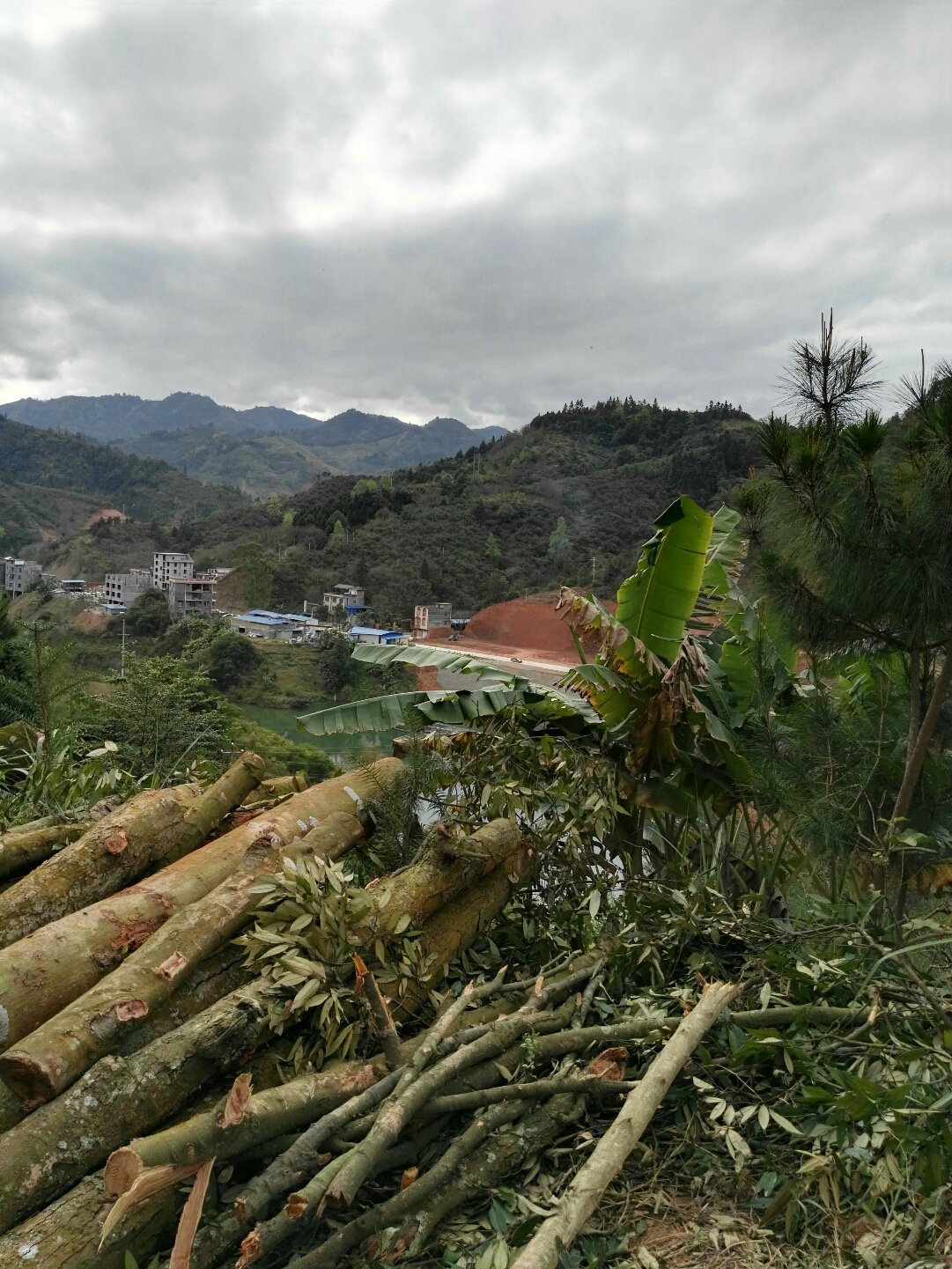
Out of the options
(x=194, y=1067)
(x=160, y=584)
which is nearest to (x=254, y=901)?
(x=194, y=1067)

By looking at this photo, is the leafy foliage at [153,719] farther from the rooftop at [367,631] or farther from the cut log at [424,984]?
the rooftop at [367,631]

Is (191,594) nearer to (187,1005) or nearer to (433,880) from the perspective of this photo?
(433,880)

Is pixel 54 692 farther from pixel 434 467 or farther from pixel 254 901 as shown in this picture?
pixel 434 467

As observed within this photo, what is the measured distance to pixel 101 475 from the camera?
347 feet

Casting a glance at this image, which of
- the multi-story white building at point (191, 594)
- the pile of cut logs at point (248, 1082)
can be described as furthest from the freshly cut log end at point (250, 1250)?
the multi-story white building at point (191, 594)

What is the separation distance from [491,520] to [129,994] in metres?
48.7

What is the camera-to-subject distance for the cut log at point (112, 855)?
231cm

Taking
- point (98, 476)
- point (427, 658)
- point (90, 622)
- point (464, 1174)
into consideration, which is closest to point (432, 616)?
point (90, 622)

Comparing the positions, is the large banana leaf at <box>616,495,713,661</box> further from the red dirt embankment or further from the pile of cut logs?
the pile of cut logs

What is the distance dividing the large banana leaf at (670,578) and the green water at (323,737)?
154 cm

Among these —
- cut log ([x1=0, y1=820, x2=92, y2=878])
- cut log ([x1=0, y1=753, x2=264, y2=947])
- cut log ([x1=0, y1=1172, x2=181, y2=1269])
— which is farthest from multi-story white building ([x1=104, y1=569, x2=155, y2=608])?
cut log ([x1=0, y1=1172, x2=181, y2=1269])

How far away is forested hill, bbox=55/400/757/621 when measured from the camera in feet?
137

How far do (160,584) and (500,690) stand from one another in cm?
5273

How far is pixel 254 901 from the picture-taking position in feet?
6.94
